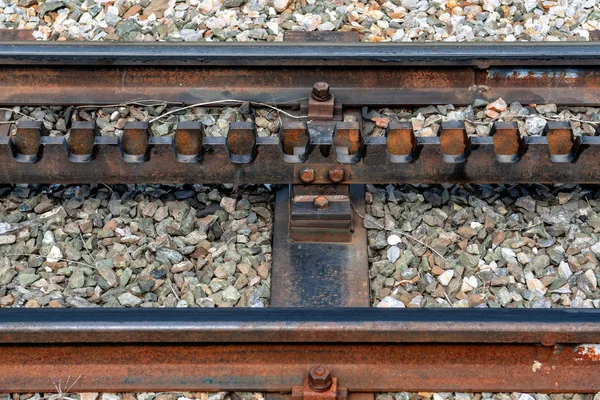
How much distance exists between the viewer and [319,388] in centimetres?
310

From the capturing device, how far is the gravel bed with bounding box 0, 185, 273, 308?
3.67 m

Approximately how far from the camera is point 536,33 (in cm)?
519

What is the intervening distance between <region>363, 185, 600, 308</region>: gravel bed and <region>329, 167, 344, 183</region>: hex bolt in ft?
0.76

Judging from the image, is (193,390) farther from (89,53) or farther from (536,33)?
(536,33)

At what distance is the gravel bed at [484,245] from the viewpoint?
367 cm

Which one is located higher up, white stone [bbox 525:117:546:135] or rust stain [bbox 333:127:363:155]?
rust stain [bbox 333:127:363:155]

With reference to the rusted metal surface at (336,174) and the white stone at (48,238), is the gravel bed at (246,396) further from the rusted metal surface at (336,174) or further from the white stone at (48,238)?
the rusted metal surface at (336,174)

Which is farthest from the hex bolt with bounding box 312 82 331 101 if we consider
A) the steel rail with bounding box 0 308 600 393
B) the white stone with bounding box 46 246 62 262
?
the steel rail with bounding box 0 308 600 393

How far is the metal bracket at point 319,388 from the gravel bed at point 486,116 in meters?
1.69

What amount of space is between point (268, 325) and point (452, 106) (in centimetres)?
198

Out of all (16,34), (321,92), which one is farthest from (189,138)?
(16,34)

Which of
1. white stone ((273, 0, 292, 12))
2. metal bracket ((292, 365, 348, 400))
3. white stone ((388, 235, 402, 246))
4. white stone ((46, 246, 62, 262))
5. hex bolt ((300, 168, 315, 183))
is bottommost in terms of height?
metal bracket ((292, 365, 348, 400))

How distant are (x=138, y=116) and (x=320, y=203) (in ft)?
3.91

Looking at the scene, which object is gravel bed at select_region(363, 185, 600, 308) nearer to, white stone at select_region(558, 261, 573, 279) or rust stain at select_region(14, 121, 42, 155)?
white stone at select_region(558, 261, 573, 279)
